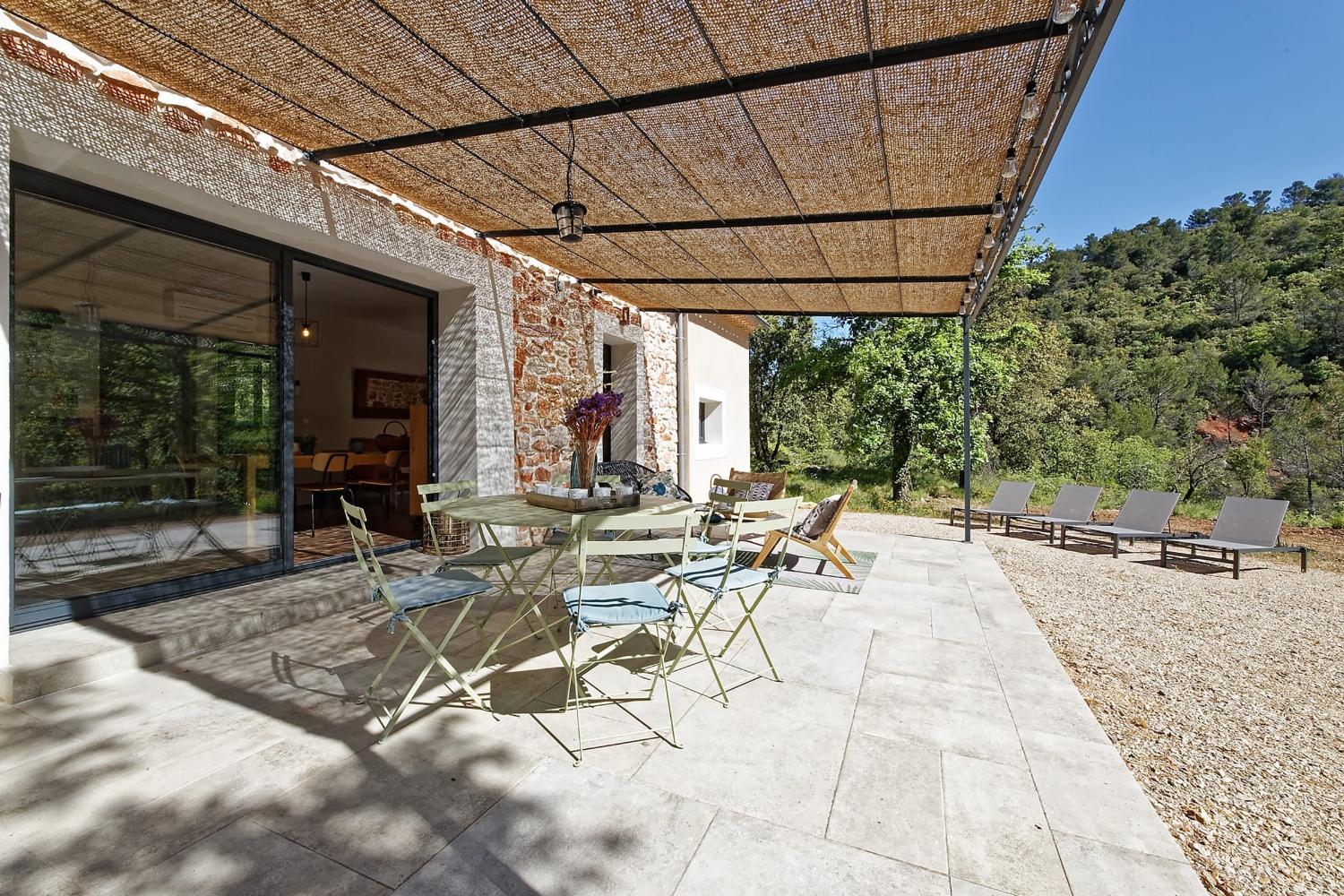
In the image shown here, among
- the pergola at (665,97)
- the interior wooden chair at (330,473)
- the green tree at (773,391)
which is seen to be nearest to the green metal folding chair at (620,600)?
the pergola at (665,97)

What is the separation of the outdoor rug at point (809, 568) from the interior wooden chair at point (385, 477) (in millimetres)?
3216

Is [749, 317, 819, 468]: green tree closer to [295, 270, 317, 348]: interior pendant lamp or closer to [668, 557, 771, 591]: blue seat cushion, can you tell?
[295, 270, 317, 348]: interior pendant lamp

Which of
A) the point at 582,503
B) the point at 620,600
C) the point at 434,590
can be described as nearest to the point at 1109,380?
the point at 582,503

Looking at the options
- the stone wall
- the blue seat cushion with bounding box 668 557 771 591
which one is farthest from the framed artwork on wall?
the blue seat cushion with bounding box 668 557 771 591

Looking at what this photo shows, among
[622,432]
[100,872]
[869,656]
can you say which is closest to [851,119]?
[869,656]

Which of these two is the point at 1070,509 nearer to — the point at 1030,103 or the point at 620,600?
the point at 1030,103

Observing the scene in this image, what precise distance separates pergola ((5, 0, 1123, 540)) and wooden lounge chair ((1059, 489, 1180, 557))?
12.7 ft

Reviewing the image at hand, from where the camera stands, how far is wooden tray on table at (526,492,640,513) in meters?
2.82

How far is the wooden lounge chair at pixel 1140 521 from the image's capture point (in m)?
6.17

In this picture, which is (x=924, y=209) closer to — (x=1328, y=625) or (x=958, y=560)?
(x=958, y=560)

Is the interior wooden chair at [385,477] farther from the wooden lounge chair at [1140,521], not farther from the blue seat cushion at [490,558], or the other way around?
the wooden lounge chair at [1140,521]

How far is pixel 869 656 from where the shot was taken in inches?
116

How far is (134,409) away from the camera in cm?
308

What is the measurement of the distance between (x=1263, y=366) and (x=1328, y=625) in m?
21.6
